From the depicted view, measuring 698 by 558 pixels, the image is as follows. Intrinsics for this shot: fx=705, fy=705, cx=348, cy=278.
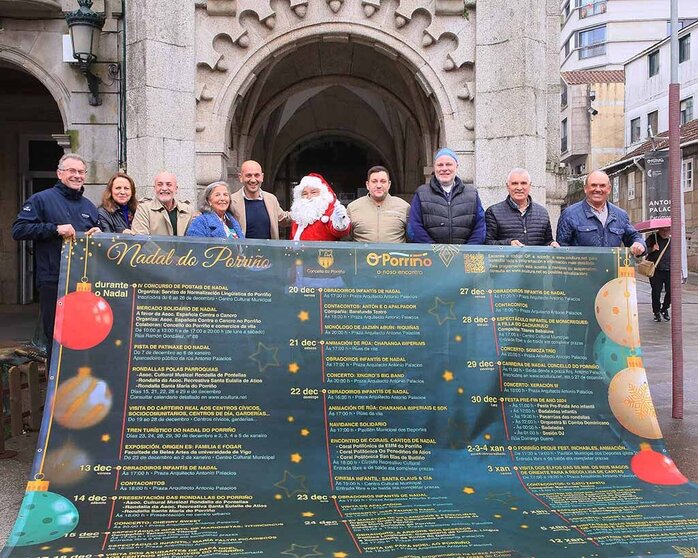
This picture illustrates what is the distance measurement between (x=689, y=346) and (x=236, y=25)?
7170mm

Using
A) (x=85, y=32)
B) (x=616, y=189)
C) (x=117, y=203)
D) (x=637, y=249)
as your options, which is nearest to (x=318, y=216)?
(x=117, y=203)

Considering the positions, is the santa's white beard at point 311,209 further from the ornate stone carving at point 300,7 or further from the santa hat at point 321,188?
the ornate stone carving at point 300,7

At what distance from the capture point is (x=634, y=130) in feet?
130

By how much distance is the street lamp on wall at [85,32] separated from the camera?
748 cm

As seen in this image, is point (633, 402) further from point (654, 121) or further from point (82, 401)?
point (654, 121)

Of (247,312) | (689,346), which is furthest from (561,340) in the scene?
(689,346)

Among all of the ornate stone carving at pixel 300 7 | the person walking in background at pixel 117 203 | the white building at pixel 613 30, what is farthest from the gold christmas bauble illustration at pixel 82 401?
the white building at pixel 613 30

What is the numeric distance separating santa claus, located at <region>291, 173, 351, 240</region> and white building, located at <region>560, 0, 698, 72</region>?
170ft

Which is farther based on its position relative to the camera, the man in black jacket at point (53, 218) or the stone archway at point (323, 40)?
the stone archway at point (323, 40)

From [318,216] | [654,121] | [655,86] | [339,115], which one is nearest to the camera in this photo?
[318,216]

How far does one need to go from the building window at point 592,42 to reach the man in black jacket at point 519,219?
182ft

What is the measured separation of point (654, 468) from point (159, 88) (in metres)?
6.02

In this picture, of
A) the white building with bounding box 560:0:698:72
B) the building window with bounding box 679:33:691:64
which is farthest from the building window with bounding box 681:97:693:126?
the white building with bounding box 560:0:698:72

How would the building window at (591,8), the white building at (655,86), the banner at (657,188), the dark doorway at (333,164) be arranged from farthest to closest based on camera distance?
the building window at (591,8), the white building at (655,86), the dark doorway at (333,164), the banner at (657,188)
